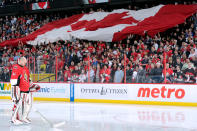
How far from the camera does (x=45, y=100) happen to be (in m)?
17.5

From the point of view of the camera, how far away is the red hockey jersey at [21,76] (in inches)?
341

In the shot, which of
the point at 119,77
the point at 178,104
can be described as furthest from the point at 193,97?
the point at 119,77

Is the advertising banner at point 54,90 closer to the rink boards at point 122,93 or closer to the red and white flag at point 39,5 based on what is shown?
the rink boards at point 122,93

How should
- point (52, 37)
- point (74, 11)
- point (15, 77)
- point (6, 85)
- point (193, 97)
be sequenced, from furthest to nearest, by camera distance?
point (74, 11) < point (52, 37) < point (6, 85) < point (193, 97) < point (15, 77)

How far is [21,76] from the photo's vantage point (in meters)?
8.74

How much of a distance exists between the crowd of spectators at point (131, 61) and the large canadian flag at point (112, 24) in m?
0.47

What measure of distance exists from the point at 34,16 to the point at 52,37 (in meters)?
6.40

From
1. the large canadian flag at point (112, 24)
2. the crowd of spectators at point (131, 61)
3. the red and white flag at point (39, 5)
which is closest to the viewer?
the crowd of spectators at point (131, 61)

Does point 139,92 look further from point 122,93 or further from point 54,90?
point 54,90

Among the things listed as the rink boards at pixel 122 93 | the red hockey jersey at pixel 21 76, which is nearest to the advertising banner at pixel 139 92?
the rink boards at pixel 122 93

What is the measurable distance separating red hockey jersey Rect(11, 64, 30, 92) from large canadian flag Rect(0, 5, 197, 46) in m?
11.5

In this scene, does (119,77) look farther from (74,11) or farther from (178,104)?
(74,11)

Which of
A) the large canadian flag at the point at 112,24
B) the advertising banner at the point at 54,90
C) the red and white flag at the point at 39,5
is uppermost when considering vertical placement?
the red and white flag at the point at 39,5

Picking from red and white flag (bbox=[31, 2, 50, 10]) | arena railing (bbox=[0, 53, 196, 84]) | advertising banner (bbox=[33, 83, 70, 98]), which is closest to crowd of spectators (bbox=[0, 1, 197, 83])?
arena railing (bbox=[0, 53, 196, 84])
